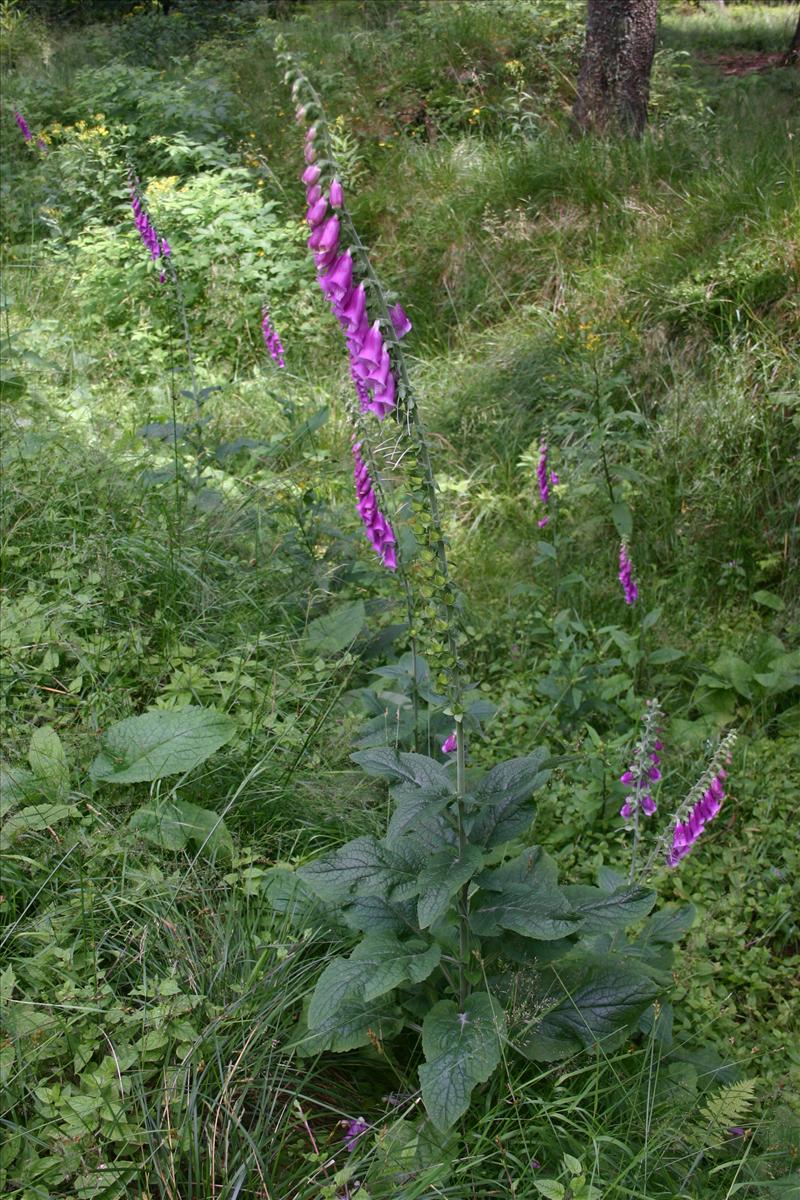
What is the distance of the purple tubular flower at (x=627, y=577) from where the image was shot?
11.4 feet

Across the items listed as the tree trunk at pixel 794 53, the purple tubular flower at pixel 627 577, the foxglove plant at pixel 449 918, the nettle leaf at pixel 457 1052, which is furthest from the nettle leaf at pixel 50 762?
the tree trunk at pixel 794 53

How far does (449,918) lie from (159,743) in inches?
38.6

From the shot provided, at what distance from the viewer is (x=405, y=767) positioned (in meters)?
2.08

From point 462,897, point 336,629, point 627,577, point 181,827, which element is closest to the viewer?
point 462,897

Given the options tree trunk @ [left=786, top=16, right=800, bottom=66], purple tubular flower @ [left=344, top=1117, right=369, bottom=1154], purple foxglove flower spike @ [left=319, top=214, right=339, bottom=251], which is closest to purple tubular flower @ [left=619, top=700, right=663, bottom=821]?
purple tubular flower @ [left=344, top=1117, right=369, bottom=1154]

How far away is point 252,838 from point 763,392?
9.99ft

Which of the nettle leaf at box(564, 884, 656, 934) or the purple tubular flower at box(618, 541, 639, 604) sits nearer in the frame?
the nettle leaf at box(564, 884, 656, 934)

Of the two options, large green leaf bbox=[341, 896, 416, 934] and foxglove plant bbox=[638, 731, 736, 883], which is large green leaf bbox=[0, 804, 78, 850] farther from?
foxglove plant bbox=[638, 731, 736, 883]

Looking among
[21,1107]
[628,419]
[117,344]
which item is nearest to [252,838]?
[21,1107]

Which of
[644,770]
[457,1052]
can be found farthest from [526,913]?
[644,770]

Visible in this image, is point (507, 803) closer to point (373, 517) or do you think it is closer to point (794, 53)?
point (373, 517)

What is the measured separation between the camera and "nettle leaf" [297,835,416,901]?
→ 201 centimetres

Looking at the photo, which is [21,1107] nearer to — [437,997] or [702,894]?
Result: [437,997]

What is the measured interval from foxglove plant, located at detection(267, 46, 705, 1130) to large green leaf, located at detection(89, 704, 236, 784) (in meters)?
0.60
